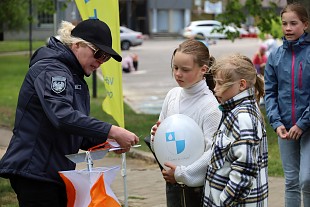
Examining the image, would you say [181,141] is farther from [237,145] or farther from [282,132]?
A: [282,132]

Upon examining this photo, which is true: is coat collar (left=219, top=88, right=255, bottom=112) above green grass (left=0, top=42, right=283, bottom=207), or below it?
above

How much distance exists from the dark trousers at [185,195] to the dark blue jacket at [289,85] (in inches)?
53.9

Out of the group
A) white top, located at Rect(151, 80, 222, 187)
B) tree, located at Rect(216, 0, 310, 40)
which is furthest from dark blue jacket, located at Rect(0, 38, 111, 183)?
tree, located at Rect(216, 0, 310, 40)

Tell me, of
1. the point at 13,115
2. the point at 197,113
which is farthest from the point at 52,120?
the point at 13,115

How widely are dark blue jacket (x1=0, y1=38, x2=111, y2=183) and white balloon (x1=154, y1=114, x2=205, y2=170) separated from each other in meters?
0.42

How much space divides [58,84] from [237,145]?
3.55 ft

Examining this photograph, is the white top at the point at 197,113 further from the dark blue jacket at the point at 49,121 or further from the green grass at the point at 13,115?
the green grass at the point at 13,115

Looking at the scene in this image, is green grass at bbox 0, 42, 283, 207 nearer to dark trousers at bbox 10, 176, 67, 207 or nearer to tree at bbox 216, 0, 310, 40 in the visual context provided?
tree at bbox 216, 0, 310, 40

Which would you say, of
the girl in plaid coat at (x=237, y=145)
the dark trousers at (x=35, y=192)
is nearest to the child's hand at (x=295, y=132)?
the girl in plaid coat at (x=237, y=145)

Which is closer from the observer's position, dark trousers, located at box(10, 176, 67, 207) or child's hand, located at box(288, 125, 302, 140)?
dark trousers, located at box(10, 176, 67, 207)

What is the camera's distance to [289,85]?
589cm

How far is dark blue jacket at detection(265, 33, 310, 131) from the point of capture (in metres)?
5.81

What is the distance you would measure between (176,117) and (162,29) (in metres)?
67.8

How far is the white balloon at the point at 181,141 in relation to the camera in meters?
4.47
